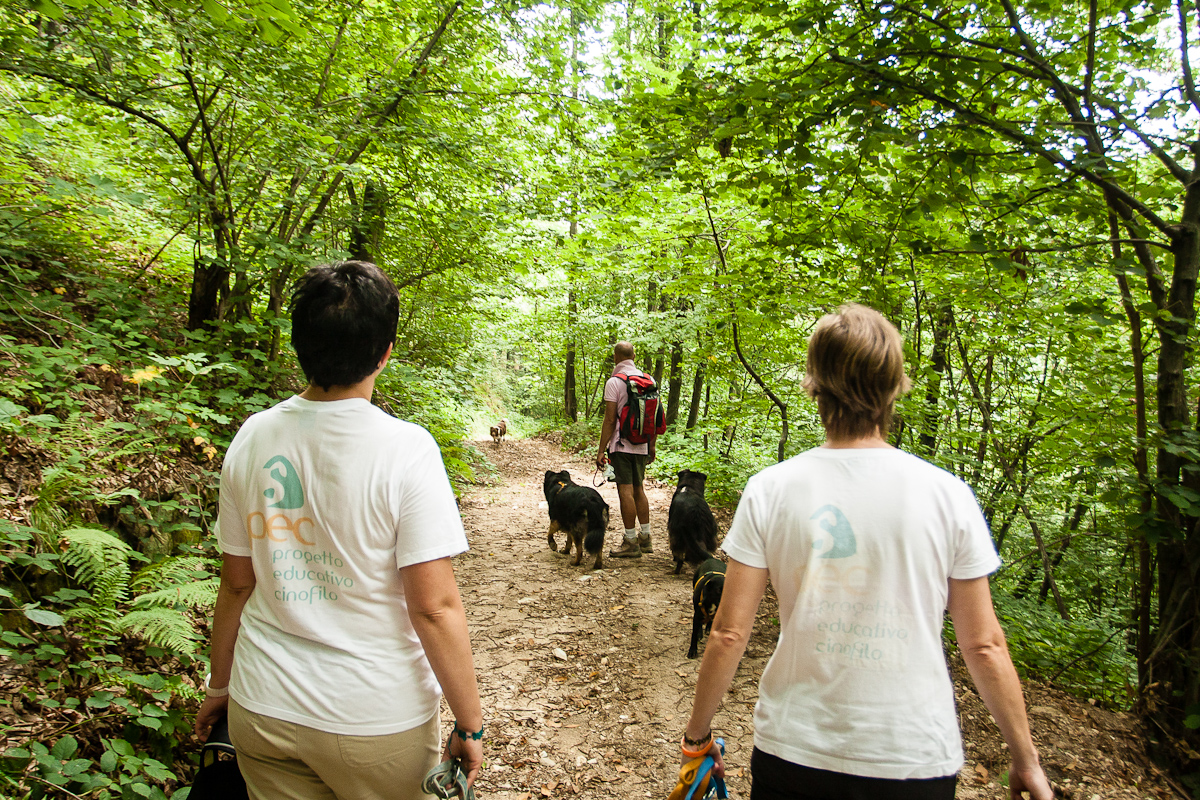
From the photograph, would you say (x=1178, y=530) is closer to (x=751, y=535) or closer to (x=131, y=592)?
(x=751, y=535)

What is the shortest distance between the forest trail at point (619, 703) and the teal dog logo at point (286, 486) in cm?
225

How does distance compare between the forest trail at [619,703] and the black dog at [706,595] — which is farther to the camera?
the black dog at [706,595]

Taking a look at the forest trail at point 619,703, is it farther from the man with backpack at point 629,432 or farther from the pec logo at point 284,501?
the pec logo at point 284,501

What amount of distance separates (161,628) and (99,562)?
0.56m

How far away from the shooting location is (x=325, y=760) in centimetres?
136

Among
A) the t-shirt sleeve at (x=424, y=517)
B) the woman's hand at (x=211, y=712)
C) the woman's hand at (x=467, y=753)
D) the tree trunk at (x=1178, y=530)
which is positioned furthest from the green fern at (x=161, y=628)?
the tree trunk at (x=1178, y=530)

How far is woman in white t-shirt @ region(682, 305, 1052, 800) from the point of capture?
1.37m

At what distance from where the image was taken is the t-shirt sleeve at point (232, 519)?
1.52 m

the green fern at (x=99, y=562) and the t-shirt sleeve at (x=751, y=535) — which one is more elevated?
the t-shirt sleeve at (x=751, y=535)

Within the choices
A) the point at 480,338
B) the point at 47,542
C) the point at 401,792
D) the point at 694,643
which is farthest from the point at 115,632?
the point at 480,338

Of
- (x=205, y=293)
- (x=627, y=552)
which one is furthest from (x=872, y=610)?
(x=205, y=293)

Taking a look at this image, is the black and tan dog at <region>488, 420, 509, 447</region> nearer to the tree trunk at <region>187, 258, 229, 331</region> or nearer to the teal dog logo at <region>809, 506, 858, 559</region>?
the tree trunk at <region>187, 258, 229, 331</region>

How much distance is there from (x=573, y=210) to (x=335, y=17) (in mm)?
3106

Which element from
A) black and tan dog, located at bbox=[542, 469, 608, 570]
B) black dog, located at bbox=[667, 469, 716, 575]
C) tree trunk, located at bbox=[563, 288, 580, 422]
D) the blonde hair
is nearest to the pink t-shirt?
black and tan dog, located at bbox=[542, 469, 608, 570]
